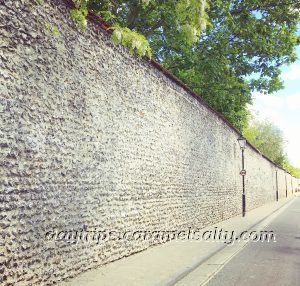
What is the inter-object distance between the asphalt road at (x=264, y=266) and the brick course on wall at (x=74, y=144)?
2.24m

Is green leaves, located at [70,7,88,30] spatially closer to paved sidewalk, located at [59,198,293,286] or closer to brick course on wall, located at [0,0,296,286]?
brick course on wall, located at [0,0,296,286]

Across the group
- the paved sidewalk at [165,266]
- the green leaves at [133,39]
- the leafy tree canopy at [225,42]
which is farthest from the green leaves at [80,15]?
the leafy tree canopy at [225,42]

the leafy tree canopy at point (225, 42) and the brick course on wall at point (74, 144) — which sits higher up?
the leafy tree canopy at point (225, 42)

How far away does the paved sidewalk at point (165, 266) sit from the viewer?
693 cm

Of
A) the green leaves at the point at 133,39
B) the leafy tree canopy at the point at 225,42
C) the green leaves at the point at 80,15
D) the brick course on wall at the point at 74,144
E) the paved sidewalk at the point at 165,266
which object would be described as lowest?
the paved sidewalk at the point at 165,266

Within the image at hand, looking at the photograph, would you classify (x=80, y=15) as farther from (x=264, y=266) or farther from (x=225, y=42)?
(x=225, y=42)

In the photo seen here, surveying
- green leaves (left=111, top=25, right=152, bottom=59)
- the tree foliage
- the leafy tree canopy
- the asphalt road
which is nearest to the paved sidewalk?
the asphalt road

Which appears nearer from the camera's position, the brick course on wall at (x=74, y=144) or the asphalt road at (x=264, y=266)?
the brick course on wall at (x=74, y=144)

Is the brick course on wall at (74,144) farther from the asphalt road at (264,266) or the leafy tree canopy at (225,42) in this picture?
the leafy tree canopy at (225,42)

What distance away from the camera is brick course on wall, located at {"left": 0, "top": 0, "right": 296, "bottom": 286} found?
5859mm

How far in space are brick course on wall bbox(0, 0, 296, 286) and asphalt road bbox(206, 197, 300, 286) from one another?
2.24 m

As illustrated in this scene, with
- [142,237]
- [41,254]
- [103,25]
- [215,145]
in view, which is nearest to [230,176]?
[215,145]

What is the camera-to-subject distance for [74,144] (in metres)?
7.33

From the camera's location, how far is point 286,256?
10.0 meters
